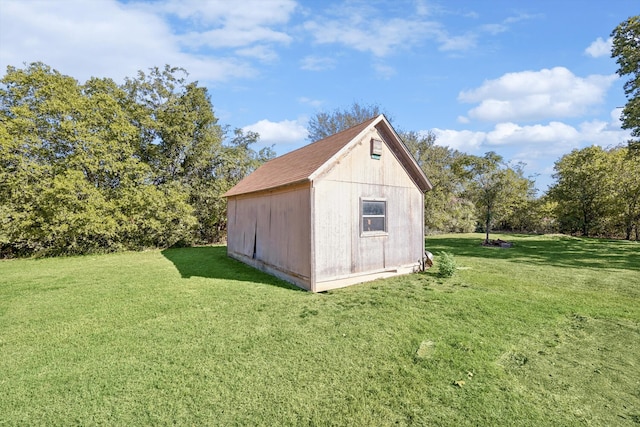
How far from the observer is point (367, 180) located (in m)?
8.12

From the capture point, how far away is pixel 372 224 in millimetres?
8258

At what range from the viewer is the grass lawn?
290 cm

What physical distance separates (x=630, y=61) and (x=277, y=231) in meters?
17.8

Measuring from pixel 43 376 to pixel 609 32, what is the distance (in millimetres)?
23211

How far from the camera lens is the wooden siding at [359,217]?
23.9 ft

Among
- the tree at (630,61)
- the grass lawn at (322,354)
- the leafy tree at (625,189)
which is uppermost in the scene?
the tree at (630,61)

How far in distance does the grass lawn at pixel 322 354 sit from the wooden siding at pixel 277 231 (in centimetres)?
81

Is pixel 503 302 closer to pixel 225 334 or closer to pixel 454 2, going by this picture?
pixel 225 334

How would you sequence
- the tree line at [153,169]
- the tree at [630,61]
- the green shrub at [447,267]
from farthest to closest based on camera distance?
the tree at [630,61]
the tree line at [153,169]
the green shrub at [447,267]

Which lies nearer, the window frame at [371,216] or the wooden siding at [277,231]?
the wooden siding at [277,231]

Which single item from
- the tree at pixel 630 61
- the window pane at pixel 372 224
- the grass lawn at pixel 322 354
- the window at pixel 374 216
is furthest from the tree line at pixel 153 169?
the window pane at pixel 372 224

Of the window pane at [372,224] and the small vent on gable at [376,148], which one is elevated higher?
the small vent on gable at [376,148]

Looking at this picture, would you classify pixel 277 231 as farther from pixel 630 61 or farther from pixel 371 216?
pixel 630 61

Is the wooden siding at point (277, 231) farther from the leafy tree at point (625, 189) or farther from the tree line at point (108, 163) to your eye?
the leafy tree at point (625, 189)
